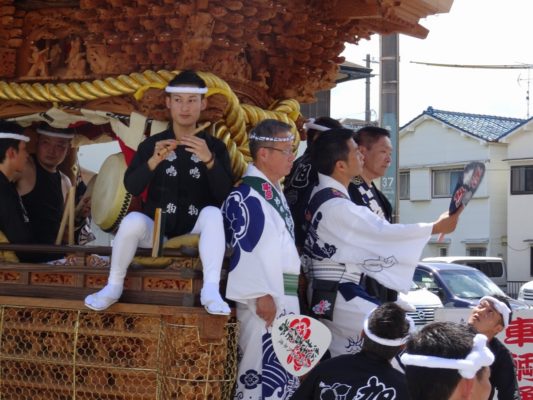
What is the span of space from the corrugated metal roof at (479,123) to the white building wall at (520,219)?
1.56ft

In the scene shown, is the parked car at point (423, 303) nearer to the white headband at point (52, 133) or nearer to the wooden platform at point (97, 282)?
the white headband at point (52, 133)

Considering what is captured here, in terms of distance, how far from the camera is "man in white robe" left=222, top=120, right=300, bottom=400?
448 centimetres

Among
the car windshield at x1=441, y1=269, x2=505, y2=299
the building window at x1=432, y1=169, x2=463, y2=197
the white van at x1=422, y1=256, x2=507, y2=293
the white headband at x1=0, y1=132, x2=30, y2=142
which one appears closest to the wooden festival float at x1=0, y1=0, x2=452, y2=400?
the white headband at x1=0, y1=132, x2=30, y2=142

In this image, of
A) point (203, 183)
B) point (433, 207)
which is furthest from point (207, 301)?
point (433, 207)

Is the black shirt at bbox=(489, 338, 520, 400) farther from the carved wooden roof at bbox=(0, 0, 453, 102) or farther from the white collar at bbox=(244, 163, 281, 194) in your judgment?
the carved wooden roof at bbox=(0, 0, 453, 102)

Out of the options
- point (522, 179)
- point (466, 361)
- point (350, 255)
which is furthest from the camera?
point (522, 179)

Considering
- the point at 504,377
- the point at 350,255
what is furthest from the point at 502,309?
the point at 350,255

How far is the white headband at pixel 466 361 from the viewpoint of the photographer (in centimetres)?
229

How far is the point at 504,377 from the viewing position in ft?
15.5

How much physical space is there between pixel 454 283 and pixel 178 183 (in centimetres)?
1013

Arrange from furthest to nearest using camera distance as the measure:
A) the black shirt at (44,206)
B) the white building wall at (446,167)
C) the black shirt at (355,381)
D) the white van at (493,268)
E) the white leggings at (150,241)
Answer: the white building wall at (446,167) → the white van at (493,268) → the black shirt at (44,206) → the white leggings at (150,241) → the black shirt at (355,381)

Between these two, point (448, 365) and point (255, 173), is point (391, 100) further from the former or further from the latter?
point (448, 365)

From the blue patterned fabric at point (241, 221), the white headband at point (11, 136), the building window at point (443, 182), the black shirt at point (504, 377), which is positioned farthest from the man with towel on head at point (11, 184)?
the building window at point (443, 182)

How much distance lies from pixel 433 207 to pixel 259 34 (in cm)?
2220
